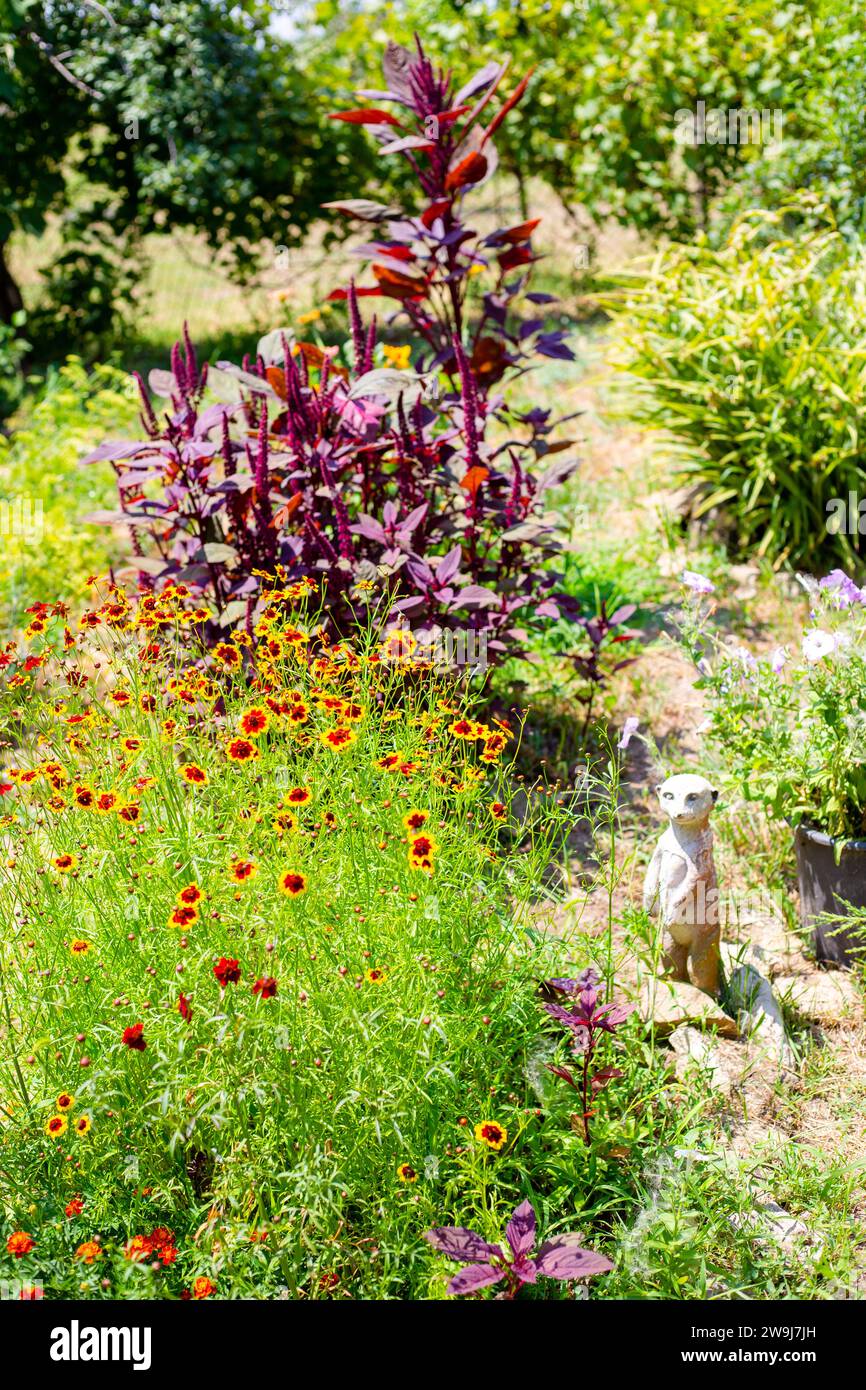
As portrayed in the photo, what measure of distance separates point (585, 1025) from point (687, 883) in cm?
52

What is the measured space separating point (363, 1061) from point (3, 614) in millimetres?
2983

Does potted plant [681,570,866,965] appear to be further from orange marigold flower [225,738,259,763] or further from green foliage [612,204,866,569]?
green foliage [612,204,866,569]

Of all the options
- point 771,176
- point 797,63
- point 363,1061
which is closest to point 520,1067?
point 363,1061

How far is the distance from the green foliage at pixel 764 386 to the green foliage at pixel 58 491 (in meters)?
2.27

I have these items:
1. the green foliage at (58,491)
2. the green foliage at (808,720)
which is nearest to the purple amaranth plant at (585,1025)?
the green foliage at (808,720)

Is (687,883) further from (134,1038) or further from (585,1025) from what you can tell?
(134,1038)

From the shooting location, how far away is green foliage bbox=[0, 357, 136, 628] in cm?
441

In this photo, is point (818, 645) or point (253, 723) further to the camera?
point (818, 645)

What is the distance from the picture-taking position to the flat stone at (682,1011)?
2486 mm

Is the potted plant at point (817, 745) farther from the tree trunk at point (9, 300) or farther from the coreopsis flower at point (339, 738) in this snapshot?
the tree trunk at point (9, 300)

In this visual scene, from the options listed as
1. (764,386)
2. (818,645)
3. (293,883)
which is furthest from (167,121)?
(293,883)

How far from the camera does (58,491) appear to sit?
5.10 meters

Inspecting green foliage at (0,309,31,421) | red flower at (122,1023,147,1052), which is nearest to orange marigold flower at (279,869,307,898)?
red flower at (122,1023,147,1052)

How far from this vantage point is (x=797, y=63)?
554cm
